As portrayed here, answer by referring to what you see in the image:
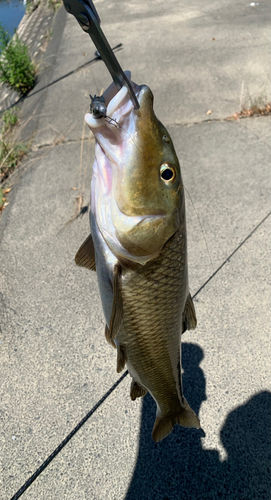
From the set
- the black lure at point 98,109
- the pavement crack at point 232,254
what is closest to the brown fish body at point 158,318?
the black lure at point 98,109

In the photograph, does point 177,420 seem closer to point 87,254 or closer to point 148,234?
point 87,254

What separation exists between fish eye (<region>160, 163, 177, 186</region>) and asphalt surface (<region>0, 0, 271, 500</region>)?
1.74m

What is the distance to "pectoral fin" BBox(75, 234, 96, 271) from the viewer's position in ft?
4.71

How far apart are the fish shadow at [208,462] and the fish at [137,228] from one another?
98 cm

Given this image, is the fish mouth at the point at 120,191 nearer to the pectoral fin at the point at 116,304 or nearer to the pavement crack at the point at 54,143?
the pectoral fin at the point at 116,304

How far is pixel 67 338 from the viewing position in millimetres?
2785

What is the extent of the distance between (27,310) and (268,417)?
2.02 meters

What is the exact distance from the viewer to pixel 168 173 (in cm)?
117

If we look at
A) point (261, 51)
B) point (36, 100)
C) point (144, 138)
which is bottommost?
point (261, 51)

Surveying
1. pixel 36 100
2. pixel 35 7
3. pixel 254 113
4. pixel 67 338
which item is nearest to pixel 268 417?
pixel 67 338

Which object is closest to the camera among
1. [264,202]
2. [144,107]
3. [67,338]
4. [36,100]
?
[144,107]

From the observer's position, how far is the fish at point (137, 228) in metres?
1.09

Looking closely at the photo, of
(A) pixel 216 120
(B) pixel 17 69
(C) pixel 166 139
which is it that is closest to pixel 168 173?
(C) pixel 166 139

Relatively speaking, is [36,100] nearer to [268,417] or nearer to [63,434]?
[63,434]
